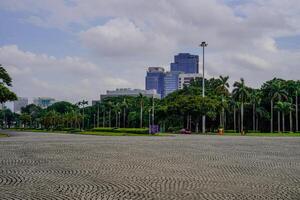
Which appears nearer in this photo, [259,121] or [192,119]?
[192,119]

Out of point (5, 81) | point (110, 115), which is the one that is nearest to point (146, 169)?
point (5, 81)

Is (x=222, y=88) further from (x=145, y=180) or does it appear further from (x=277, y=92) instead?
(x=145, y=180)

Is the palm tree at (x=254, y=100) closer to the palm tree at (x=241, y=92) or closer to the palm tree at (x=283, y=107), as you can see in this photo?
the palm tree at (x=241, y=92)

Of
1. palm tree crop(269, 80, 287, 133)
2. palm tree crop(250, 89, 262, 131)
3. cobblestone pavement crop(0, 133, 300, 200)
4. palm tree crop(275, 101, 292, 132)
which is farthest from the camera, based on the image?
palm tree crop(250, 89, 262, 131)

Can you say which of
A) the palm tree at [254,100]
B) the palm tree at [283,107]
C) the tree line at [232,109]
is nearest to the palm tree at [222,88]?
the tree line at [232,109]

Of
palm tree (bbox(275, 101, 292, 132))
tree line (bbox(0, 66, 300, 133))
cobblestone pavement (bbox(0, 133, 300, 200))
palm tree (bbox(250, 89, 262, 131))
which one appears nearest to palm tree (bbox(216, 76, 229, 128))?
tree line (bbox(0, 66, 300, 133))

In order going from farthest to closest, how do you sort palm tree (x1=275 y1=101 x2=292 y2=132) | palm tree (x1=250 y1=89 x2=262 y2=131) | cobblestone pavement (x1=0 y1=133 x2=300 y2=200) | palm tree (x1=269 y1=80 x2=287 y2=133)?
palm tree (x1=250 y1=89 x2=262 y2=131) → palm tree (x1=269 y1=80 x2=287 y2=133) → palm tree (x1=275 y1=101 x2=292 y2=132) → cobblestone pavement (x1=0 y1=133 x2=300 y2=200)

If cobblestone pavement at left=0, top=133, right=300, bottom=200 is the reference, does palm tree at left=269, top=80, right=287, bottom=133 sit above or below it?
above

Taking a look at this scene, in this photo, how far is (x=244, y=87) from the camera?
94625mm

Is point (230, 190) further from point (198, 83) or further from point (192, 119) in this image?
point (198, 83)

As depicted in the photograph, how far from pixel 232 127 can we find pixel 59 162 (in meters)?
96.8

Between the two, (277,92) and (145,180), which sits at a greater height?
(277,92)

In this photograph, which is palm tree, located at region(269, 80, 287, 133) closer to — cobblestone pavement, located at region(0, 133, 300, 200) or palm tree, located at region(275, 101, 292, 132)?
palm tree, located at region(275, 101, 292, 132)

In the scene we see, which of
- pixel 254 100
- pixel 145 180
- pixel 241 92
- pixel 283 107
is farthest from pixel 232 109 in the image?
pixel 145 180
